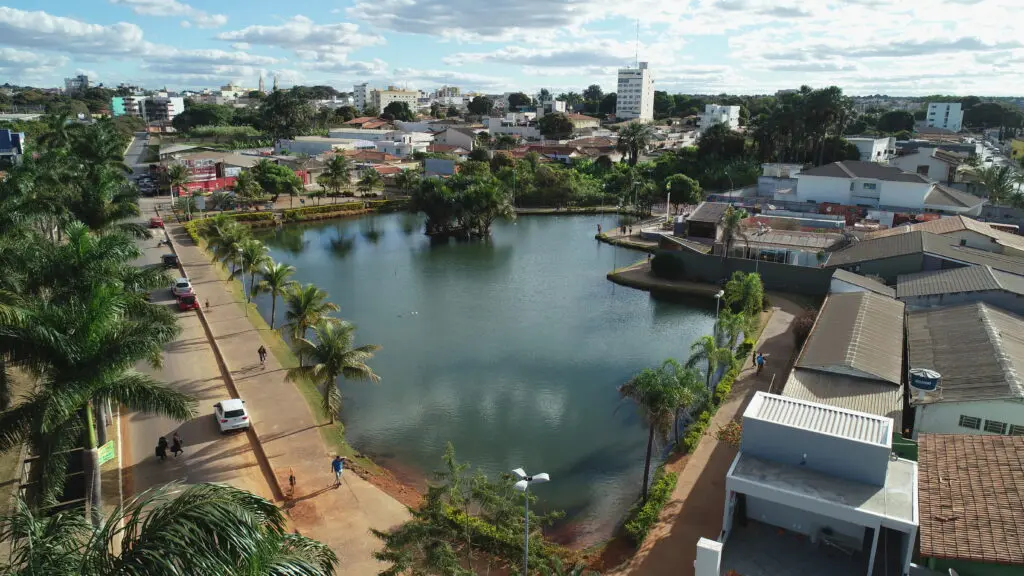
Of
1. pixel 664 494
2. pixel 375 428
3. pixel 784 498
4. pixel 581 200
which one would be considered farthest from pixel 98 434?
pixel 581 200

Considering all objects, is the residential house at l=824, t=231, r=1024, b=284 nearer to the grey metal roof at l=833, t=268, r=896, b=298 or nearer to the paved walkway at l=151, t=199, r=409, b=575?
the grey metal roof at l=833, t=268, r=896, b=298

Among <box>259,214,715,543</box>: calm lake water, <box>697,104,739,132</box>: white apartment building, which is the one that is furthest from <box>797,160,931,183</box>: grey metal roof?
<box>697,104,739,132</box>: white apartment building

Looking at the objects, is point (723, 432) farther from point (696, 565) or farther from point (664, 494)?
point (696, 565)

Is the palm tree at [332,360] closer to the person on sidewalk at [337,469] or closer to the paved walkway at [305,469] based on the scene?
the paved walkway at [305,469]

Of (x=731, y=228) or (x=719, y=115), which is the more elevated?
(x=719, y=115)

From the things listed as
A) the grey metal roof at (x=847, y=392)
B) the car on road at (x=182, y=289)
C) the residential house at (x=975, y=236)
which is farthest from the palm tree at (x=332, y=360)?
the residential house at (x=975, y=236)

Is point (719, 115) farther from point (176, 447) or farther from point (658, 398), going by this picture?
point (176, 447)

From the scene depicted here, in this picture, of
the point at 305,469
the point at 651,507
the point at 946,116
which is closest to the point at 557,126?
the point at 946,116

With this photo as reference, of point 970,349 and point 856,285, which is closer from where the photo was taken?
point 970,349
